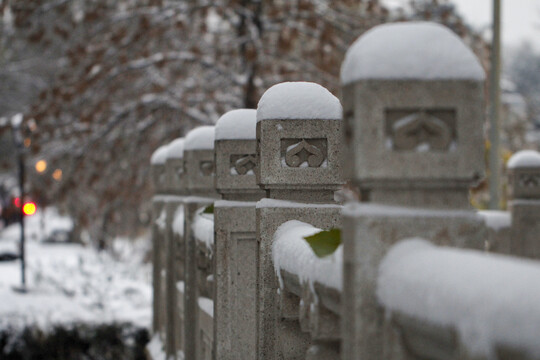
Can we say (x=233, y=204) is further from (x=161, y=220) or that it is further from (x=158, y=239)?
(x=158, y=239)

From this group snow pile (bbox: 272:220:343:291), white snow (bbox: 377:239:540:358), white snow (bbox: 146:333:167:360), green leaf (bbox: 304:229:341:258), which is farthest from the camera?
white snow (bbox: 146:333:167:360)

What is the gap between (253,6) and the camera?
1197 cm

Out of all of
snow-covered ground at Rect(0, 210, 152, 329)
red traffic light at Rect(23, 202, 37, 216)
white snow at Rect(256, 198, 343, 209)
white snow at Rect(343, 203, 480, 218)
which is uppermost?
white snow at Rect(343, 203, 480, 218)

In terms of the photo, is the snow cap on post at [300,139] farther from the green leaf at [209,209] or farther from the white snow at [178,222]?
the white snow at [178,222]

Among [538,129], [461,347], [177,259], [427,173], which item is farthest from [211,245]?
[538,129]

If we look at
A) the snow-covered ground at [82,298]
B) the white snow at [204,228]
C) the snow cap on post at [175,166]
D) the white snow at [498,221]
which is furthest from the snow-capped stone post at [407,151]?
the snow-covered ground at [82,298]

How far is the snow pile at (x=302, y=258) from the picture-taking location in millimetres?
2414

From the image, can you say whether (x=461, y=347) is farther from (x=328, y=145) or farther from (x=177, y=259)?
(x=177, y=259)

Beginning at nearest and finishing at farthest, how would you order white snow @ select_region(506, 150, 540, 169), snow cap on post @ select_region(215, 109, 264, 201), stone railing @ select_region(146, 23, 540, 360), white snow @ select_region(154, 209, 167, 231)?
stone railing @ select_region(146, 23, 540, 360) → snow cap on post @ select_region(215, 109, 264, 201) → white snow @ select_region(506, 150, 540, 169) → white snow @ select_region(154, 209, 167, 231)

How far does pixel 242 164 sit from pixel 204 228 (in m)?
0.95

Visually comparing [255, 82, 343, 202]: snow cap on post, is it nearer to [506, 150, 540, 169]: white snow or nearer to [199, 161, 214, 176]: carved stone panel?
[199, 161, 214, 176]: carved stone panel

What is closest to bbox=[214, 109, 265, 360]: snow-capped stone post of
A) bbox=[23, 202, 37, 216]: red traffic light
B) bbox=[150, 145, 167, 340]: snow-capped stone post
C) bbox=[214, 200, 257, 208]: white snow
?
bbox=[214, 200, 257, 208]: white snow

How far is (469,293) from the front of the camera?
5.10 ft

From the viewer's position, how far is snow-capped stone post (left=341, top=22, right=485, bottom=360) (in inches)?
78.0
